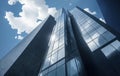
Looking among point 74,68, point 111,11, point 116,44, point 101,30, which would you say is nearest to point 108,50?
point 116,44

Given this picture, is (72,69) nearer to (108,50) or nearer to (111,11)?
(108,50)

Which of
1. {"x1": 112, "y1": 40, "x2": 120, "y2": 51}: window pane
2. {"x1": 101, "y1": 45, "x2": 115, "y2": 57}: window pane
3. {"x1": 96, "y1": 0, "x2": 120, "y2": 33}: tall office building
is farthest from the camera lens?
{"x1": 96, "y1": 0, "x2": 120, "y2": 33}: tall office building

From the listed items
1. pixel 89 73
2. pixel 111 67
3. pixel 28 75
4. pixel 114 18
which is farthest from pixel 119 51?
pixel 114 18

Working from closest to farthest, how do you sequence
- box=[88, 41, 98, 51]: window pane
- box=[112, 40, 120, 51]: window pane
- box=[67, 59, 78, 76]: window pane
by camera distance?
box=[67, 59, 78, 76]: window pane, box=[112, 40, 120, 51]: window pane, box=[88, 41, 98, 51]: window pane

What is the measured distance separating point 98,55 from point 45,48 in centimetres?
1313

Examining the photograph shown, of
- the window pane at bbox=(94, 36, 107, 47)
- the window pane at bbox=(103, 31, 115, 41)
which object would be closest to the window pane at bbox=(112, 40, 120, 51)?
the window pane at bbox=(103, 31, 115, 41)

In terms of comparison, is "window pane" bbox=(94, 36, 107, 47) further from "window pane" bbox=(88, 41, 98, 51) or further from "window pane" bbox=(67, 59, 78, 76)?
"window pane" bbox=(67, 59, 78, 76)

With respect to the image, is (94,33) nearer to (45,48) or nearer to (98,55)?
(98,55)

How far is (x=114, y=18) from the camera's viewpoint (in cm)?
3841

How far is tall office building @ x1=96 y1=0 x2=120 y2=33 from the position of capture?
3634cm

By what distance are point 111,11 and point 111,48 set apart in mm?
27561

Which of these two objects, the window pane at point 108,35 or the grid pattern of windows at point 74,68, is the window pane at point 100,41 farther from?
the grid pattern of windows at point 74,68

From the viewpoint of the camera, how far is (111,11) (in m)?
39.8

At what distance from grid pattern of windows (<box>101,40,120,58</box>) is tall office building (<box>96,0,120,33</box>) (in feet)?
67.6
